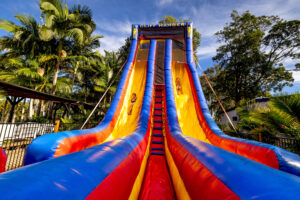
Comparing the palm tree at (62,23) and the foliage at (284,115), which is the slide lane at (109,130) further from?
the palm tree at (62,23)

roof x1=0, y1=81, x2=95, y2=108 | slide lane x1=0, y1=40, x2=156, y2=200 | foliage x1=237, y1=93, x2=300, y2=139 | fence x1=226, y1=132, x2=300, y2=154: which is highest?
roof x1=0, y1=81, x2=95, y2=108

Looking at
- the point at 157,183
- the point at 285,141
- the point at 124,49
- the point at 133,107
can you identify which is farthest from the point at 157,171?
the point at 124,49

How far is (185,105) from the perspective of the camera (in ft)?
18.9

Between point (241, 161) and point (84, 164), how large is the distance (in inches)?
42.0

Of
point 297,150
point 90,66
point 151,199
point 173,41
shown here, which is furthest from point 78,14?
point 297,150

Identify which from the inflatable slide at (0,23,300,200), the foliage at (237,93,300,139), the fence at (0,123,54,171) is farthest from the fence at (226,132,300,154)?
the fence at (0,123,54,171)

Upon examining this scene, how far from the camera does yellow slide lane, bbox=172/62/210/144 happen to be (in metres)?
4.66

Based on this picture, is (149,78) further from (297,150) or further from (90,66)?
(90,66)

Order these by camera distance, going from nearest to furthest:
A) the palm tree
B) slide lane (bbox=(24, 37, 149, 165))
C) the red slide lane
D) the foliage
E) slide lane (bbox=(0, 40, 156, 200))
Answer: slide lane (bbox=(0, 40, 156, 200)) < slide lane (bbox=(24, 37, 149, 165)) < the red slide lane < the foliage < the palm tree

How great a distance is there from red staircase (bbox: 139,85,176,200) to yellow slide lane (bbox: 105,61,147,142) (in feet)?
2.39

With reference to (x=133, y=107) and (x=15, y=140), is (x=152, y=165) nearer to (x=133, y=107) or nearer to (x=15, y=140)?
(x=133, y=107)

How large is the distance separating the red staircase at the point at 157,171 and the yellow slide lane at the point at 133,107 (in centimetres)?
73

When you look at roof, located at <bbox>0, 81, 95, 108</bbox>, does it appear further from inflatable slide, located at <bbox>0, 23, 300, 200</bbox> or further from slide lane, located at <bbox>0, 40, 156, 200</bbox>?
slide lane, located at <bbox>0, 40, 156, 200</bbox>

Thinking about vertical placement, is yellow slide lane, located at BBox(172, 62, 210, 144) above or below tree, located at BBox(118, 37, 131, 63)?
below
